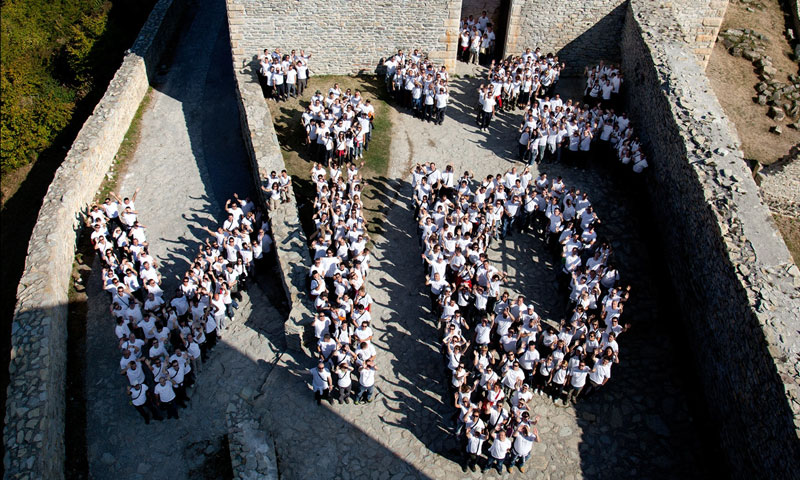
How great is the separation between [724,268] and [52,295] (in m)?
14.2

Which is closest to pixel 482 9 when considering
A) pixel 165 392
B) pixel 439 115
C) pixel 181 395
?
pixel 439 115

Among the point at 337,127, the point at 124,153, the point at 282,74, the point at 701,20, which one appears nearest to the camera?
the point at 337,127

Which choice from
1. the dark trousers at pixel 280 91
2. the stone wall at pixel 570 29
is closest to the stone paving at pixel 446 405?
the dark trousers at pixel 280 91

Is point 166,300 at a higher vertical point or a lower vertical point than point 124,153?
lower

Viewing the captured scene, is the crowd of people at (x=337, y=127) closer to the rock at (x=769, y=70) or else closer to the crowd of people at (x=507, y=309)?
the crowd of people at (x=507, y=309)

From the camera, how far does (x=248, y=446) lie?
12.2 meters

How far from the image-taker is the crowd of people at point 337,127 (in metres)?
18.3

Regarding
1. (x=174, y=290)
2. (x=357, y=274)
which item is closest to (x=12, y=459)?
(x=174, y=290)

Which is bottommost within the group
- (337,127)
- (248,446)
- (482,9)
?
(248,446)

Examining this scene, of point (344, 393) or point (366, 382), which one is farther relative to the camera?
point (344, 393)

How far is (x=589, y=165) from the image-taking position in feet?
61.0

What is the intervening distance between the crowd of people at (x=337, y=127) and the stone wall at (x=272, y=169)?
1081mm

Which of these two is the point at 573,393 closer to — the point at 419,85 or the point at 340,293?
the point at 340,293

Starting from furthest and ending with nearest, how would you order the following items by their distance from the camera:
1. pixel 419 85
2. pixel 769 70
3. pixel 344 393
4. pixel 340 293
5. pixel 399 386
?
pixel 769 70
pixel 419 85
pixel 340 293
pixel 399 386
pixel 344 393
